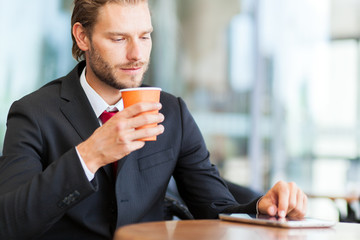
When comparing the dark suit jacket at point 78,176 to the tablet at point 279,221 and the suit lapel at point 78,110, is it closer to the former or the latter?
the suit lapel at point 78,110

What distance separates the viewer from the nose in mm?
1710

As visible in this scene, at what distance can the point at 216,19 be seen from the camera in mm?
6258

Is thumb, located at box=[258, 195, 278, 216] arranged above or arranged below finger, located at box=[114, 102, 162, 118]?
below

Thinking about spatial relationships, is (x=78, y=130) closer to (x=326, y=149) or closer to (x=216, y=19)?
(x=216, y=19)

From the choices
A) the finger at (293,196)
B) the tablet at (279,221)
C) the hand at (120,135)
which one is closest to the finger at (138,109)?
the hand at (120,135)

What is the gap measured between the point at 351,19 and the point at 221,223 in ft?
21.6

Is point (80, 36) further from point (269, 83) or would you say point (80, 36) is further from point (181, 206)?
point (269, 83)

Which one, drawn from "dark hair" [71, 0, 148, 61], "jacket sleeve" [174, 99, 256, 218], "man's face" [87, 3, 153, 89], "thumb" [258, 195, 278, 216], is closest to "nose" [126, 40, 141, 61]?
"man's face" [87, 3, 153, 89]

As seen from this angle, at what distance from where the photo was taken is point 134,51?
1716 mm

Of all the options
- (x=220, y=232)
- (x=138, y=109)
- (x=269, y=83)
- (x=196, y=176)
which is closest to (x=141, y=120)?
(x=138, y=109)

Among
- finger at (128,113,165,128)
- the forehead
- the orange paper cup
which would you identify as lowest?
finger at (128,113,165,128)

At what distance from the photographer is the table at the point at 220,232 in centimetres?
112

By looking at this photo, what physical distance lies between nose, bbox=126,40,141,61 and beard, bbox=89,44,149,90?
0.05ft

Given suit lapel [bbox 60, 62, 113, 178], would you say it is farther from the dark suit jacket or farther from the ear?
the ear
